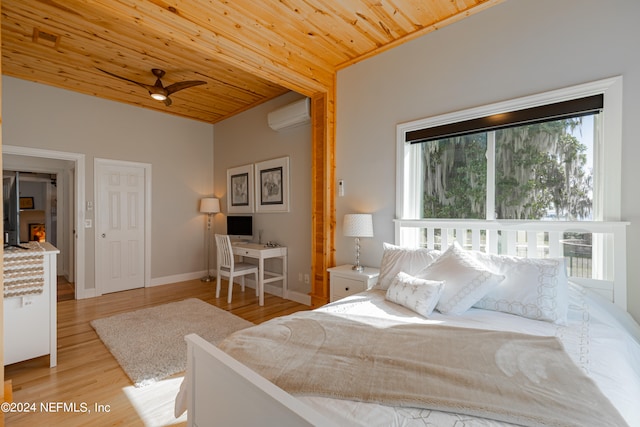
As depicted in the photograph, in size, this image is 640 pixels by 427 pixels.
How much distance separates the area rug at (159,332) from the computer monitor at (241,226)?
4.09 feet

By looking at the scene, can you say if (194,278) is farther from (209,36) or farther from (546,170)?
(546,170)

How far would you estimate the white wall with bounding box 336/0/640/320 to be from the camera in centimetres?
197

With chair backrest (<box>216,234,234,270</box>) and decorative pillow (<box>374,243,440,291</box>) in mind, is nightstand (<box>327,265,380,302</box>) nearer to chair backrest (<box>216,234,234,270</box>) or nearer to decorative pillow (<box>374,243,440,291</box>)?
decorative pillow (<box>374,243,440,291</box>)

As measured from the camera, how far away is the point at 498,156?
2562mm

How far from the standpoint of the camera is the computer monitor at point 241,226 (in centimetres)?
488

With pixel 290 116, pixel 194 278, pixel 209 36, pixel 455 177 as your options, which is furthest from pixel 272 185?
pixel 455 177

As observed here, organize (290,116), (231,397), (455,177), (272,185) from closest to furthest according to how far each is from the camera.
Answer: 1. (231,397)
2. (455,177)
3. (290,116)
4. (272,185)

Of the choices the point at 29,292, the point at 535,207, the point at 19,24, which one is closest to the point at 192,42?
the point at 19,24

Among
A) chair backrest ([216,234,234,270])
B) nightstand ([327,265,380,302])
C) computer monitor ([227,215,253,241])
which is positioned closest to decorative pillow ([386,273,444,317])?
nightstand ([327,265,380,302])

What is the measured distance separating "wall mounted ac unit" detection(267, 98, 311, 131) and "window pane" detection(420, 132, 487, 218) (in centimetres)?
166

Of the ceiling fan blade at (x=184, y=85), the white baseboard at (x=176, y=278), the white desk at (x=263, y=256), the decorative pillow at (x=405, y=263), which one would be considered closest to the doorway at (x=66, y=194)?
the white baseboard at (x=176, y=278)

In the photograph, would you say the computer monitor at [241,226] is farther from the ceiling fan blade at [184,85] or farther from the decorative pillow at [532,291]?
the decorative pillow at [532,291]

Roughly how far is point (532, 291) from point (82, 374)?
328cm

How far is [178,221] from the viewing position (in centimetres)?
546
